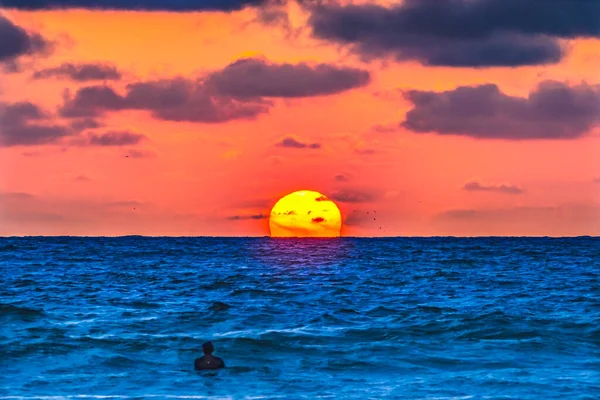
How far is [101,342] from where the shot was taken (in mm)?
27141

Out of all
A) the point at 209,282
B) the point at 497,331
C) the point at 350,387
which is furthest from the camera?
the point at 209,282

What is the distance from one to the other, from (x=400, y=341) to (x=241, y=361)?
18.7ft

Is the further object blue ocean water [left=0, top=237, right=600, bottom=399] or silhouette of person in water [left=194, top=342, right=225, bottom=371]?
silhouette of person in water [left=194, top=342, right=225, bottom=371]

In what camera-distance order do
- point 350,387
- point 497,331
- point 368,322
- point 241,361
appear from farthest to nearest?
point 368,322 < point 497,331 < point 241,361 < point 350,387

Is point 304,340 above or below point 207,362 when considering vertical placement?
above

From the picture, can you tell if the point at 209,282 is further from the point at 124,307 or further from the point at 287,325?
the point at 287,325

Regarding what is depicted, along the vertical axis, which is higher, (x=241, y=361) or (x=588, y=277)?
(x=588, y=277)

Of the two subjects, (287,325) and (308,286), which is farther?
(308,286)

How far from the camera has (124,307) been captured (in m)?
37.1

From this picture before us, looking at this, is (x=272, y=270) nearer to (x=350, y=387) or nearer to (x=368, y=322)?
(x=368, y=322)

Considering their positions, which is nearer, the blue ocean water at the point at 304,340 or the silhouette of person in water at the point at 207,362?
the blue ocean water at the point at 304,340

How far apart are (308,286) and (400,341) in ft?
67.8

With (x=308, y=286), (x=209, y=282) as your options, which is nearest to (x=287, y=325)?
(x=308, y=286)

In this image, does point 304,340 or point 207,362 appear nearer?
point 207,362
